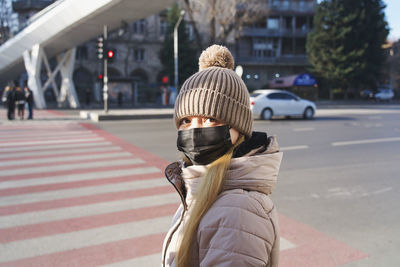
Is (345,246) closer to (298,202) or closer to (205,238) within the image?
(298,202)

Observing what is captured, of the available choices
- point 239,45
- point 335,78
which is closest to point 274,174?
point 335,78

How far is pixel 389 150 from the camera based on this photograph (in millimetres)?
9000

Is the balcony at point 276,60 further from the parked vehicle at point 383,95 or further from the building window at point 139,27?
the building window at point 139,27

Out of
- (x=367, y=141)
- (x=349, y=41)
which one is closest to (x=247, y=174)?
(x=367, y=141)

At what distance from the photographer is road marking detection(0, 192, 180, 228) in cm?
406

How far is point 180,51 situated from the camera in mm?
41688

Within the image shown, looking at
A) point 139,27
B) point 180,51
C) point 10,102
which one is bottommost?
point 10,102

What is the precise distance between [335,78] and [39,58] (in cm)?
3310

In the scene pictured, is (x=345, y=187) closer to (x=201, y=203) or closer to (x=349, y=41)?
(x=201, y=203)

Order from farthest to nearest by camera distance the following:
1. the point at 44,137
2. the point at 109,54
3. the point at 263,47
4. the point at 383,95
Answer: the point at 263,47
the point at 383,95
the point at 109,54
the point at 44,137

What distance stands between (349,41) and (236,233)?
4623cm

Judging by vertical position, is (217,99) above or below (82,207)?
above

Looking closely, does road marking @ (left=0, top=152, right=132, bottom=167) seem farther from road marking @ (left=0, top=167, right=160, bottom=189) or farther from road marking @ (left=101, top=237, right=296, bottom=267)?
road marking @ (left=101, top=237, right=296, bottom=267)

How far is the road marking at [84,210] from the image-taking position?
406 centimetres
